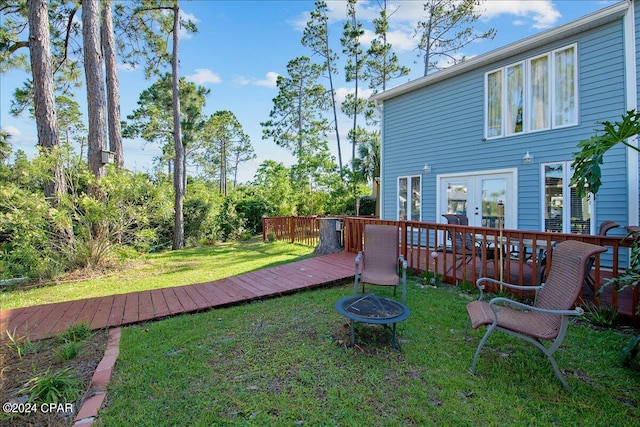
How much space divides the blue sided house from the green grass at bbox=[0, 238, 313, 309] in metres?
4.73

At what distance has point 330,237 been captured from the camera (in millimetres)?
7812

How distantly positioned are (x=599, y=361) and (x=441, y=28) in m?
16.9

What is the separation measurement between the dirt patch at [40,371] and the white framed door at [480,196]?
7381mm

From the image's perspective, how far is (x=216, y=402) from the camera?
7.01 ft

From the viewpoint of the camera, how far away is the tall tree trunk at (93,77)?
23.3ft

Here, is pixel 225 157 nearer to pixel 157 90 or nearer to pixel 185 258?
pixel 157 90

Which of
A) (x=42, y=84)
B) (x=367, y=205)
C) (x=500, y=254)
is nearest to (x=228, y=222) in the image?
(x=367, y=205)

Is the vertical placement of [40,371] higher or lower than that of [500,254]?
lower

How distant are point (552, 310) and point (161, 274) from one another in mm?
6800

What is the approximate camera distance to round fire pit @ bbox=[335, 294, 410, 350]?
2703 millimetres

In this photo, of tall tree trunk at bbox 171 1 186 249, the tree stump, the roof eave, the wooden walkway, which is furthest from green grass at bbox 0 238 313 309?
the roof eave

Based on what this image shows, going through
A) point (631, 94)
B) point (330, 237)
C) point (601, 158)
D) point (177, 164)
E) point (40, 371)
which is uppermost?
point (631, 94)

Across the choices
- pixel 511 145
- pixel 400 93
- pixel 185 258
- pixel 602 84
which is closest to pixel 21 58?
pixel 185 258

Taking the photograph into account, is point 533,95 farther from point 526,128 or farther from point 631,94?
point 631,94
